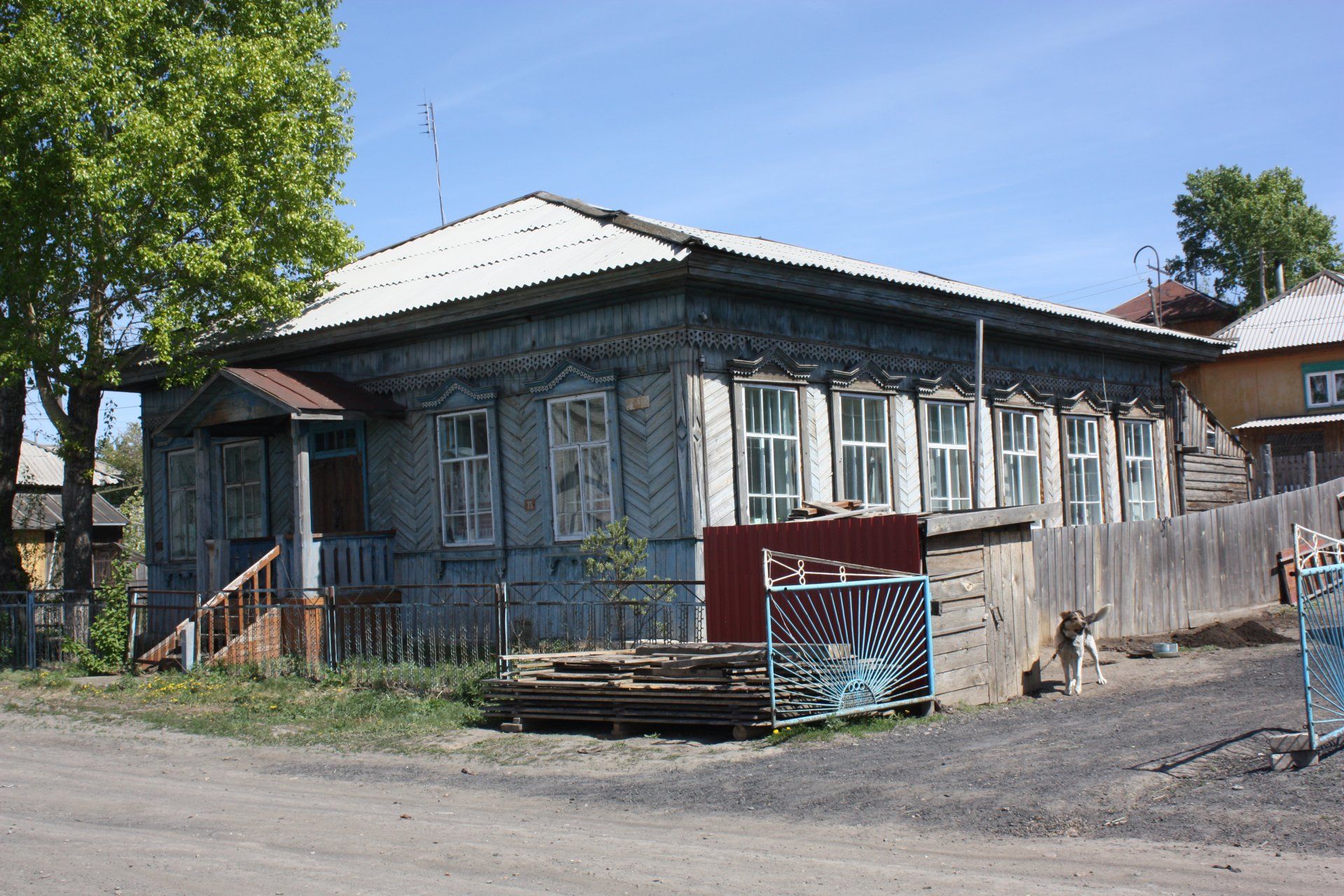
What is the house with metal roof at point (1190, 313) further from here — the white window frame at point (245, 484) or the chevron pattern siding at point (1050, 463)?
the white window frame at point (245, 484)

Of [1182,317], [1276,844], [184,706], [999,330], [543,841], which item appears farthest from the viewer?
[1182,317]

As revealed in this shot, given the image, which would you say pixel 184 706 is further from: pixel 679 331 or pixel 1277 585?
pixel 1277 585

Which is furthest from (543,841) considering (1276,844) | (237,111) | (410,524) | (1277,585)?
(1277,585)

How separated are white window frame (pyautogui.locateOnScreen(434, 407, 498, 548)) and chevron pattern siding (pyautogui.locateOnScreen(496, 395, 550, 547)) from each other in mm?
198

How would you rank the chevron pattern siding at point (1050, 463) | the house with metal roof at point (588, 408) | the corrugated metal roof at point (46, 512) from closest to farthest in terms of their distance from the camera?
the house with metal roof at point (588, 408) → the chevron pattern siding at point (1050, 463) → the corrugated metal roof at point (46, 512)

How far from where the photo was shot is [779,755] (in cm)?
1002

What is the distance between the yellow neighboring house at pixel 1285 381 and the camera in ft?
125

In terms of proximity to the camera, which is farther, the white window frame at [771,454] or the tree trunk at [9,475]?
the tree trunk at [9,475]

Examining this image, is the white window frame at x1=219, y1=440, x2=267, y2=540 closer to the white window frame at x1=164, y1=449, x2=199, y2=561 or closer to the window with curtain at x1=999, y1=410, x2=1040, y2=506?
the white window frame at x1=164, y1=449, x2=199, y2=561

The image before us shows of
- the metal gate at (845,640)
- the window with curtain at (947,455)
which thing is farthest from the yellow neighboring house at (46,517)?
the metal gate at (845,640)

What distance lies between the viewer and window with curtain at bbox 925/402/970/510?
719 inches

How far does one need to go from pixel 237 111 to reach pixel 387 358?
13.5 ft

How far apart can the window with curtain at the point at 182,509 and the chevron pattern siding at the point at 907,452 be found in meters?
11.7

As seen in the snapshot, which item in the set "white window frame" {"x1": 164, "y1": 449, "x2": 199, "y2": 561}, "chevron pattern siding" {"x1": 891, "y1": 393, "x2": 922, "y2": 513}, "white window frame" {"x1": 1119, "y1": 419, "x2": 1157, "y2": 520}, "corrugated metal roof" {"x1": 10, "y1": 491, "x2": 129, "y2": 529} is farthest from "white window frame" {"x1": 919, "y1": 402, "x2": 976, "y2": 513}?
"corrugated metal roof" {"x1": 10, "y1": 491, "x2": 129, "y2": 529}
